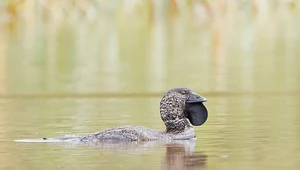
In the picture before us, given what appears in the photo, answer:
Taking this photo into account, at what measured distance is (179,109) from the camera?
14.4 metres

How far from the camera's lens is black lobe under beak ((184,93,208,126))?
14.3 meters

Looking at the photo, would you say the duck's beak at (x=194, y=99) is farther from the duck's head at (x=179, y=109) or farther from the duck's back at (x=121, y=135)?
the duck's back at (x=121, y=135)

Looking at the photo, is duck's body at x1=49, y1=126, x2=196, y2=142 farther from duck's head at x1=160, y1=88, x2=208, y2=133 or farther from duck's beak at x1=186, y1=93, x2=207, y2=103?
duck's beak at x1=186, y1=93, x2=207, y2=103

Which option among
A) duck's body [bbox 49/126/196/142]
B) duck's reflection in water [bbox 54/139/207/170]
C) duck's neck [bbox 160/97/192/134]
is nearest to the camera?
duck's reflection in water [bbox 54/139/207/170]

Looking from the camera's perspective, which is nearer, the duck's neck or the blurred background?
the blurred background

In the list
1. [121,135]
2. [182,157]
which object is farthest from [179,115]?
[182,157]

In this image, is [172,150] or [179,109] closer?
[172,150]

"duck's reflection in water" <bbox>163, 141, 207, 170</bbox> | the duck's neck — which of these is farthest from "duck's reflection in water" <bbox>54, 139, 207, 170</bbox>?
the duck's neck

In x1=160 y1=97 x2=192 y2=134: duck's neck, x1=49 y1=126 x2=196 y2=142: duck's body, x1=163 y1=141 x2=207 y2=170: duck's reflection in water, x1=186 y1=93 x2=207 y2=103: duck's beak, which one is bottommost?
x1=163 y1=141 x2=207 y2=170: duck's reflection in water

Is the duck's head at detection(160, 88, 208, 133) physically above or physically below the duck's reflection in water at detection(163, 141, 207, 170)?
above

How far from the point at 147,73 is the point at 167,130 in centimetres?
A: 1176

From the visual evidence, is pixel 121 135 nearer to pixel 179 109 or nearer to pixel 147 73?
pixel 179 109

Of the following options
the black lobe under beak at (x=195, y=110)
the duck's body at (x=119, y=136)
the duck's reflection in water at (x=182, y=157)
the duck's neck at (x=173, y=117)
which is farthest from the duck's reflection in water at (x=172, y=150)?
the black lobe under beak at (x=195, y=110)

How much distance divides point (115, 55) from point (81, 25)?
15.2 meters
